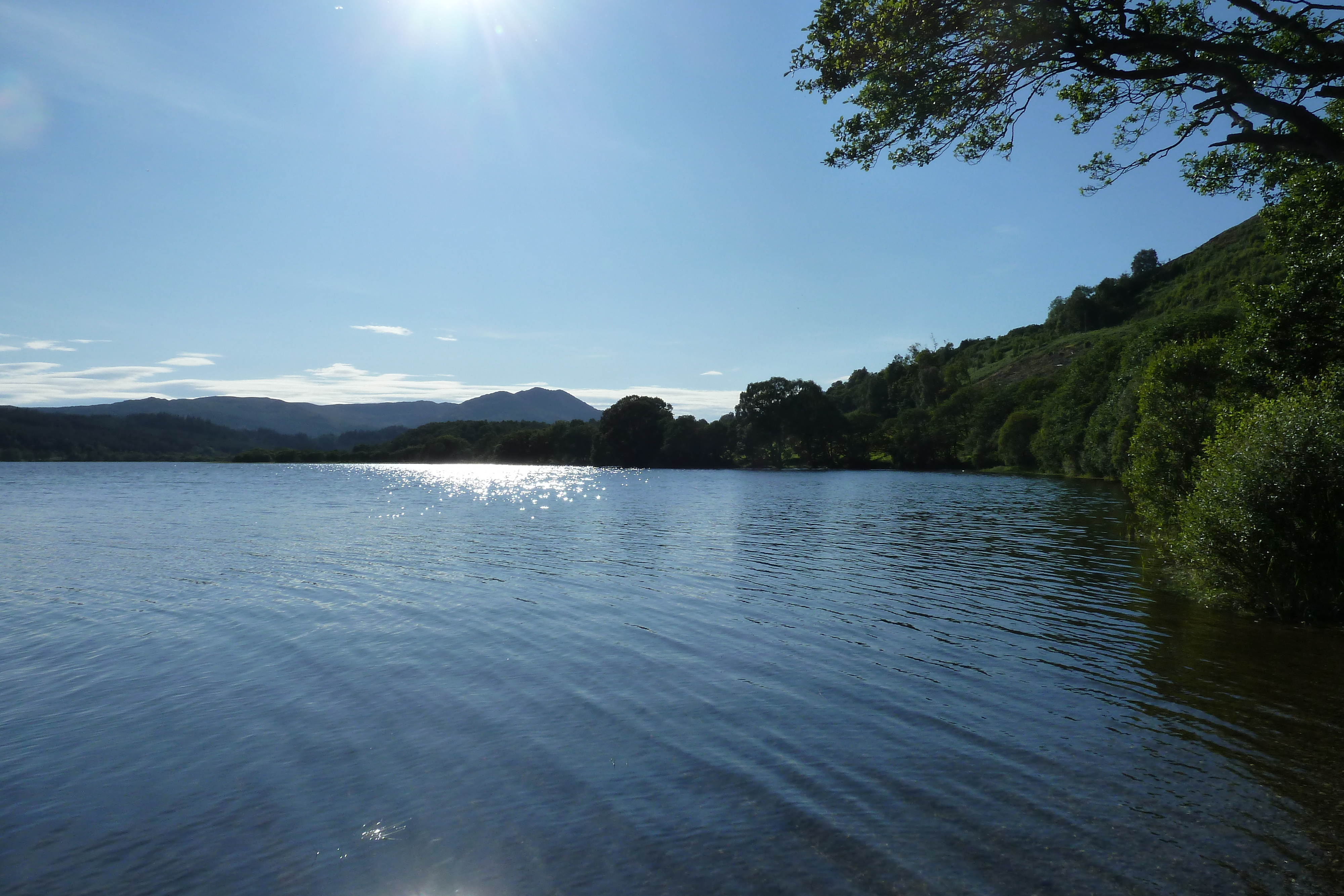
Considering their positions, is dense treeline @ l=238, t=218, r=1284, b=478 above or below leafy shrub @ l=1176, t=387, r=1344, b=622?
above

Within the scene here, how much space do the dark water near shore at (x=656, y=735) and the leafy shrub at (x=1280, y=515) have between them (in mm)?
1145

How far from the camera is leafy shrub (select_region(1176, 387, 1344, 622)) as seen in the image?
1612cm

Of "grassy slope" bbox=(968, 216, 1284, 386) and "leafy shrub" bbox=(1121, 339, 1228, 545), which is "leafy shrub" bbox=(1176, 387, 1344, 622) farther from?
"grassy slope" bbox=(968, 216, 1284, 386)

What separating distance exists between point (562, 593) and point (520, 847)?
47.9 ft

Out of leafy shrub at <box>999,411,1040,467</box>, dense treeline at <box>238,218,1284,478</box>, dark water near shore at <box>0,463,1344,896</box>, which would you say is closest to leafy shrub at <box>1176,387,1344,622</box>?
dark water near shore at <box>0,463,1344,896</box>

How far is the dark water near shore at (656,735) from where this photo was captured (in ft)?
24.2

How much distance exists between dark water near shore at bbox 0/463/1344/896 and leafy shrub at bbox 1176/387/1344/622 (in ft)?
3.75

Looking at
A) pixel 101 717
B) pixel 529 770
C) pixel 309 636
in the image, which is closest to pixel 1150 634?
pixel 529 770

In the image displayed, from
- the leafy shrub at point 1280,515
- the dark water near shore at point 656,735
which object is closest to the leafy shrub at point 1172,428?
the dark water near shore at point 656,735

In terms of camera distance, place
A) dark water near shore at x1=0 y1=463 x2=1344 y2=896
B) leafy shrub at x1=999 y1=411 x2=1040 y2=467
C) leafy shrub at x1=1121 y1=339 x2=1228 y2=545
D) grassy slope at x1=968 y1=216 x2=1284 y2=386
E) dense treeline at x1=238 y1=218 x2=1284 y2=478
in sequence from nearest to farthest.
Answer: dark water near shore at x1=0 y1=463 x2=1344 y2=896 < leafy shrub at x1=1121 y1=339 x2=1228 y2=545 < dense treeline at x1=238 y1=218 x2=1284 y2=478 < leafy shrub at x1=999 y1=411 x2=1040 y2=467 < grassy slope at x1=968 y1=216 x2=1284 y2=386

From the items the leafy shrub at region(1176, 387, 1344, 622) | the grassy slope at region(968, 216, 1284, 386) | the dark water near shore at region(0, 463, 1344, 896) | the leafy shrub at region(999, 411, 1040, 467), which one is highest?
the grassy slope at region(968, 216, 1284, 386)

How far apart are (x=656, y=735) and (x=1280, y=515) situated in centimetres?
1507

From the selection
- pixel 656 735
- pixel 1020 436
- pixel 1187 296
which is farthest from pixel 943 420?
pixel 656 735

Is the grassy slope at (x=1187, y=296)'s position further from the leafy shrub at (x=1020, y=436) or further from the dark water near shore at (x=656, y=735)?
the dark water near shore at (x=656, y=735)
